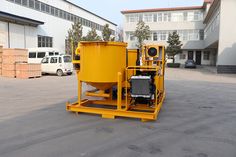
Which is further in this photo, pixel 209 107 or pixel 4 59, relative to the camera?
pixel 4 59

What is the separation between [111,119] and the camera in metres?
6.12

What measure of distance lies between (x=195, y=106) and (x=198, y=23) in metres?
39.1

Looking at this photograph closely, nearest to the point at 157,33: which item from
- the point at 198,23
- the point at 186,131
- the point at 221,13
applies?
the point at 198,23

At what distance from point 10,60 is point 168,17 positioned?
112 feet

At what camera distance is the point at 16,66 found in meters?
16.9

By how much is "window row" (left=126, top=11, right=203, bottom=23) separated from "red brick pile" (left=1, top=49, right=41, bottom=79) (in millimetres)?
31969

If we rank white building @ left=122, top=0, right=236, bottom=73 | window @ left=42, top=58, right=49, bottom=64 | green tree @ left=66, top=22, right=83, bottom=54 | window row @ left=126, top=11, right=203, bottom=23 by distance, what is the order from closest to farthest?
window @ left=42, top=58, right=49, bottom=64
green tree @ left=66, top=22, right=83, bottom=54
white building @ left=122, top=0, right=236, bottom=73
window row @ left=126, top=11, right=203, bottom=23

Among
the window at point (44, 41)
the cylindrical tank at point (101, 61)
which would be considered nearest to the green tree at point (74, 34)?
the window at point (44, 41)

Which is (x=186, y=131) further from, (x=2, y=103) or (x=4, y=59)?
(x=4, y=59)

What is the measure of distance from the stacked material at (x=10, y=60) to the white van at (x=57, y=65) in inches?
90.2

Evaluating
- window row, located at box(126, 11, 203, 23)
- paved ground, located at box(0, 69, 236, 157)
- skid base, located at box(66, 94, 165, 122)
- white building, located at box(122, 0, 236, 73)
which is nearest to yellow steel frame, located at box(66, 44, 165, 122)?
skid base, located at box(66, 94, 165, 122)

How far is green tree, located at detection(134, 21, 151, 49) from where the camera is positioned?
4209 centimetres

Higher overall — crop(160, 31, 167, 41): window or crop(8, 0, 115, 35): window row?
crop(8, 0, 115, 35): window row

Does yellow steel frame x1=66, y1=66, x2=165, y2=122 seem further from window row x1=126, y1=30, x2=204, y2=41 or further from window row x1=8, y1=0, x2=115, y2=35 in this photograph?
window row x1=126, y1=30, x2=204, y2=41
